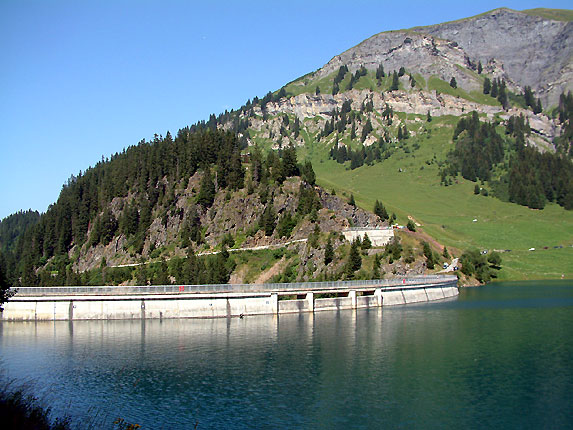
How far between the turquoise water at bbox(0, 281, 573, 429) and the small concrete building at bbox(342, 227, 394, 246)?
138 ft

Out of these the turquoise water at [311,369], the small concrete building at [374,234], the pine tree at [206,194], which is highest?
the pine tree at [206,194]

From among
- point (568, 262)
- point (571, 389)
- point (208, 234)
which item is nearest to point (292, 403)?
point (571, 389)

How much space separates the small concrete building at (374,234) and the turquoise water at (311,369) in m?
42.1

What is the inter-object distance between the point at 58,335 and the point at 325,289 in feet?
176

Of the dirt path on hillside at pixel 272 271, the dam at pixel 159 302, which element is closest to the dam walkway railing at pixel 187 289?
the dam at pixel 159 302

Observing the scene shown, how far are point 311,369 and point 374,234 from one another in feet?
287

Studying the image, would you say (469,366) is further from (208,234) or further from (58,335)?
(208,234)

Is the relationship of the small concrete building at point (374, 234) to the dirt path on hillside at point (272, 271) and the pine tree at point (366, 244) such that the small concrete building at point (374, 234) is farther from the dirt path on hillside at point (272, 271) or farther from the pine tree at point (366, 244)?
the dirt path on hillside at point (272, 271)

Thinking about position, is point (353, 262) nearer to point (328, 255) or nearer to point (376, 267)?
point (376, 267)

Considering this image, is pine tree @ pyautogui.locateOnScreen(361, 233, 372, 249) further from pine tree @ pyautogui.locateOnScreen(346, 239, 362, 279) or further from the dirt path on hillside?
the dirt path on hillside

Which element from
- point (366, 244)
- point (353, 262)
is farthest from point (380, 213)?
point (353, 262)

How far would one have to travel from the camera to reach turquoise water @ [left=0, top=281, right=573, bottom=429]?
185ft

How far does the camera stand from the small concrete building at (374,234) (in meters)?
157

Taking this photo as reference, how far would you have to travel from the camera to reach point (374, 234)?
157500 mm
